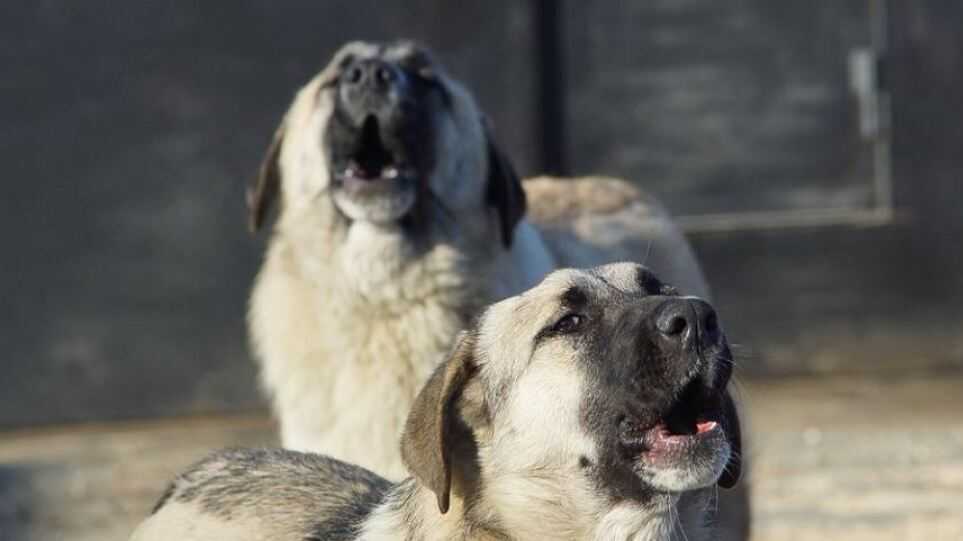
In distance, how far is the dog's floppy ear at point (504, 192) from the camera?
7086 millimetres

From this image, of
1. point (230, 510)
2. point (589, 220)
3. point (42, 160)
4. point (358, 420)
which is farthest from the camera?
point (42, 160)

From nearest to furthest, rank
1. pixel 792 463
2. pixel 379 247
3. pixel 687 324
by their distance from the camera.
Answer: pixel 687 324
pixel 379 247
pixel 792 463

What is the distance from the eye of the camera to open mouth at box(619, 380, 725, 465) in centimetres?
473

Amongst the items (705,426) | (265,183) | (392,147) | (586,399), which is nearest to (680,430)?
(705,426)

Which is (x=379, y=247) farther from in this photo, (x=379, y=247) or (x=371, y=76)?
(x=371, y=76)

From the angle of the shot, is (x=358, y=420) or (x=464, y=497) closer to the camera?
(x=464, y=497)

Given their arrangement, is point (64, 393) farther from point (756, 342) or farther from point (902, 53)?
point (902, 53)

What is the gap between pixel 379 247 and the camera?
7.04 metres

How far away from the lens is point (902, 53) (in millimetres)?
11914

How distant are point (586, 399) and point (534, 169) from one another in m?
6.68

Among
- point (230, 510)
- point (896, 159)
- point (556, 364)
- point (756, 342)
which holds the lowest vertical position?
point (756, 342)

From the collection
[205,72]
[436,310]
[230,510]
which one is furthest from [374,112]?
[205,72]

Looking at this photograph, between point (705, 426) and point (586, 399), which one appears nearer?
point (705, 426)

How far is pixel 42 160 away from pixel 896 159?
193 inches
